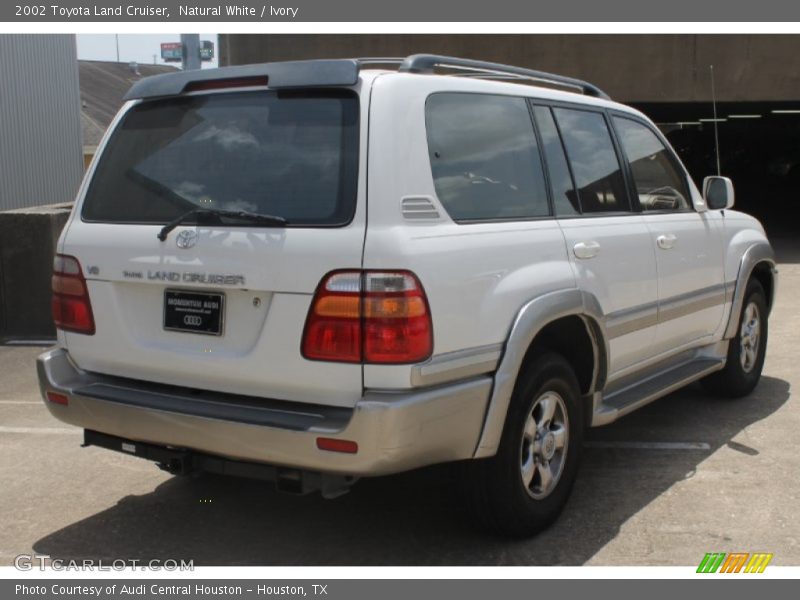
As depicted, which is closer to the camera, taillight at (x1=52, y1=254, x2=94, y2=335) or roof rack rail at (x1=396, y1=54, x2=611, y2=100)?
roof rack rail at (x1=396, y1=54, x2=611, y2=100)

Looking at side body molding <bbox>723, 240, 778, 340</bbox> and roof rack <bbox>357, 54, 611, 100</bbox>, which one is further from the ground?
roof rack <bbox>357, 54, 611, 100</bbox>

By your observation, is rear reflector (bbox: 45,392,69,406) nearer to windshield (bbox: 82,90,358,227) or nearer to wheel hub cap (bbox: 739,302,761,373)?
windshield (bbox: 82,90,358,227)

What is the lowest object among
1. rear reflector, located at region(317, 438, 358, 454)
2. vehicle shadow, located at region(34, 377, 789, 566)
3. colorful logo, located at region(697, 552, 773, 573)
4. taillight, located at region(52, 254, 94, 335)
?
colorful logo, located at region(697, 552, 773, 573)

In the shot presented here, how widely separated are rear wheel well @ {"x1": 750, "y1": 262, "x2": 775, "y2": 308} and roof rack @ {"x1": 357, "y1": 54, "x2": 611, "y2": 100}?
1.97m

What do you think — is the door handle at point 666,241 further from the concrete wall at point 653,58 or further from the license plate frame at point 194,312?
the concrete wall at point 653,58

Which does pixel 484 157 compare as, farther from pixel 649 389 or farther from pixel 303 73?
pixel 649 389

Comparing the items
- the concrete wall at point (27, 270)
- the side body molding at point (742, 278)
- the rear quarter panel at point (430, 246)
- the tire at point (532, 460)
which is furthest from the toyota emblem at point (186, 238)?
the concrete wall at point (27, 270)

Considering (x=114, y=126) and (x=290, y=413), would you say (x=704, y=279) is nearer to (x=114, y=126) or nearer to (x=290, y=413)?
(x=290, y=413)

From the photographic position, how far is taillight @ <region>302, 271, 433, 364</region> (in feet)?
10.7

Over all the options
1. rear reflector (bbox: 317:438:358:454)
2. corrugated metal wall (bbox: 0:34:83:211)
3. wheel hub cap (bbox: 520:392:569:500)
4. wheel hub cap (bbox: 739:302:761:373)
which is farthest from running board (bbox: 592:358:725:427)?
corrugated metal wall (bbox: 0:34:83:211)

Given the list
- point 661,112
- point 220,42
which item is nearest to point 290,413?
point 220,42

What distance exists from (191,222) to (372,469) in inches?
48.6

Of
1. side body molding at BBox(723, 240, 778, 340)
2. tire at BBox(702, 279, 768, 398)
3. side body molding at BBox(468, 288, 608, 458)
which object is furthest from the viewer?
tire at BBox(702, 279, 768, 398)

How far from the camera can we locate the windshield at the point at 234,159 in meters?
3.44
